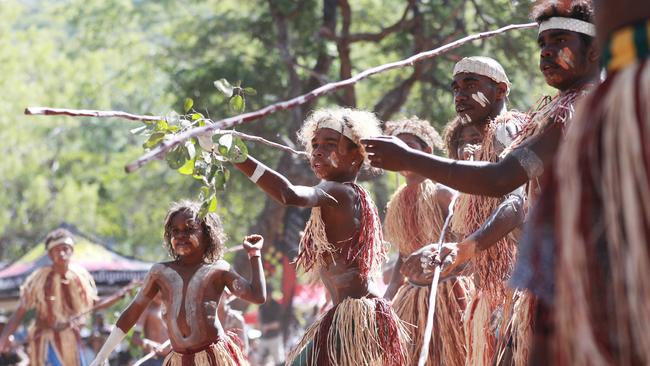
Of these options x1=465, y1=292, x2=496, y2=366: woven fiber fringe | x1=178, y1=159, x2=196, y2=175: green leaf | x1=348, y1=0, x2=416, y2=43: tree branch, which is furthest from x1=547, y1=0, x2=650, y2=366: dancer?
x1=348, y1=0, x2=416, y2=43: tree branch

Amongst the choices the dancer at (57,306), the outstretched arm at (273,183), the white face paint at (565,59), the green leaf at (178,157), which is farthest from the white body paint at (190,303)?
the dancer at (57,306)

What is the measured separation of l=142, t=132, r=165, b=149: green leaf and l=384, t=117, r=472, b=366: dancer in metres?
2.24

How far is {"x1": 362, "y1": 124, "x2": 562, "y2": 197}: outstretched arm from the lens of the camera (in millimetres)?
2957

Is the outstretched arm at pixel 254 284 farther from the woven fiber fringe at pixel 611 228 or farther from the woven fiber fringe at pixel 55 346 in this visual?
the woven fiber fringe at pixel 55 346

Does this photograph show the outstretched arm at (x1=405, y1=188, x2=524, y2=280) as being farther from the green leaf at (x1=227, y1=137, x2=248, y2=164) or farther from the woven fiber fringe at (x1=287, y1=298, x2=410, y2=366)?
the green leaf at (x1=227, y1=137, x2=248, y2=164)

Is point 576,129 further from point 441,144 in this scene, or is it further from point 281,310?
point 281,310

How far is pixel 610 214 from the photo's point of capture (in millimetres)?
2141

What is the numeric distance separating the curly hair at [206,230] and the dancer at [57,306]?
4007mm

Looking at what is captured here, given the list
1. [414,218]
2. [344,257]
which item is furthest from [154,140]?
[414,218]

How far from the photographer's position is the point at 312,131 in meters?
5.43

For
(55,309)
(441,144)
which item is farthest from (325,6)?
(441,144)

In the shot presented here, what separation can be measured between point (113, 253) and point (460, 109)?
40.8 feet

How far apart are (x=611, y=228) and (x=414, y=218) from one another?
15.1ft

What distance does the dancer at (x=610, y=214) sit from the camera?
2.10 m
